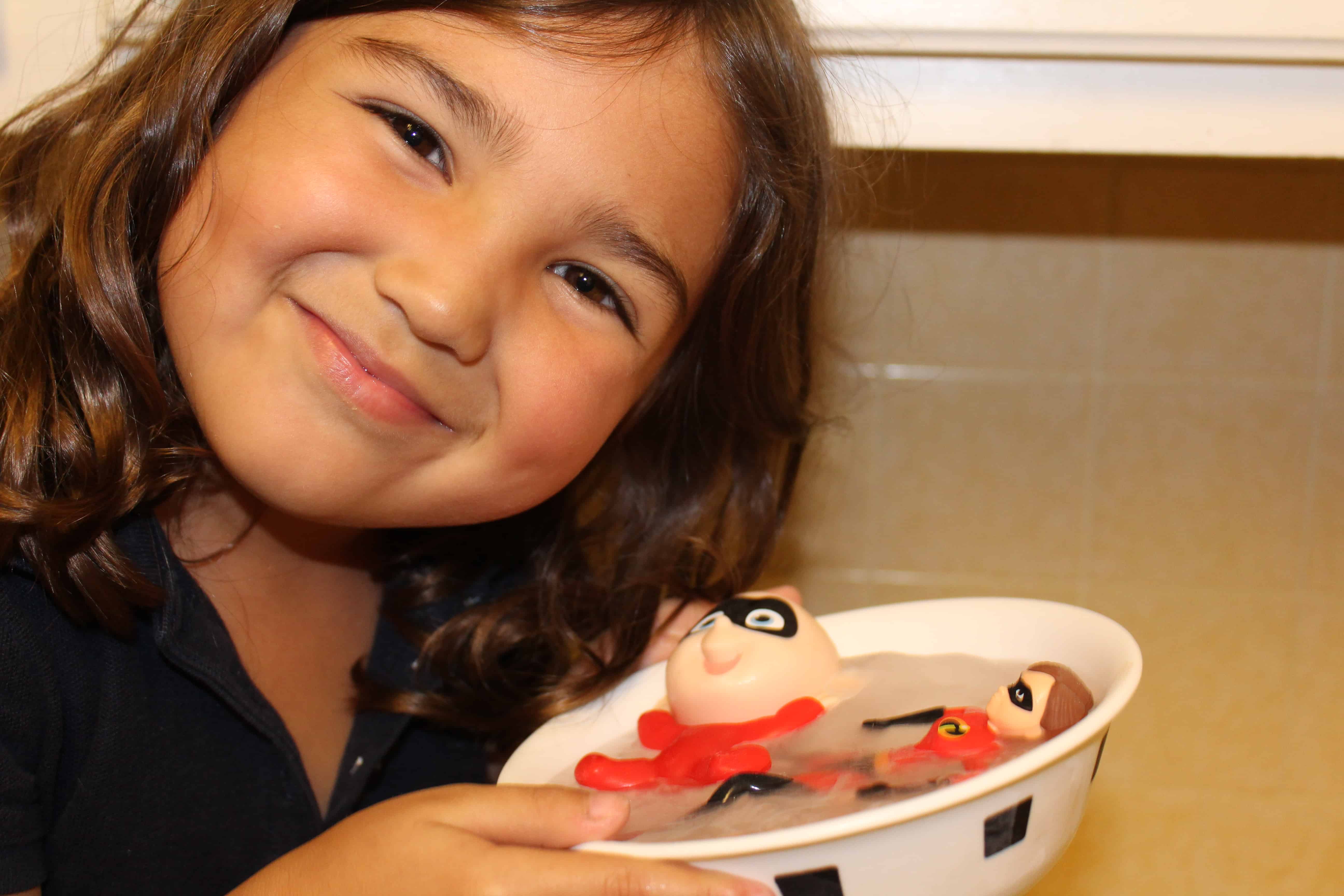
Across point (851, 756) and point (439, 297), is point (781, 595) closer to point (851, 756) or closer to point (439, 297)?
point (851, 756)

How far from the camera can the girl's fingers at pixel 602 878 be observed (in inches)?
17.7

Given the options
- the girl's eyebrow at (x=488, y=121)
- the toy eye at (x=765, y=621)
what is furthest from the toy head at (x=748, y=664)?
the girl's eyebrow at (x=488, y=121)

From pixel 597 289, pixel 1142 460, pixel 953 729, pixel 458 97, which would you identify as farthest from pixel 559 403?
pixel 1142 460

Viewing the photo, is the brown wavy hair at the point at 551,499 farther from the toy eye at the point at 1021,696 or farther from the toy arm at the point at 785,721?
the toy eye at the point at 1021,696

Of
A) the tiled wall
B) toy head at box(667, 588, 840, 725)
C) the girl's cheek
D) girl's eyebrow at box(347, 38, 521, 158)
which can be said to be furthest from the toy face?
the tiled wall

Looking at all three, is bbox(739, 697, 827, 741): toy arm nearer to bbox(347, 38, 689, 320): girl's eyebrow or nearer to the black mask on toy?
the black mask on toy

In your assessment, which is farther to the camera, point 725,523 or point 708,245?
point 725,523

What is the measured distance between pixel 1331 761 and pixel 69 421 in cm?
119

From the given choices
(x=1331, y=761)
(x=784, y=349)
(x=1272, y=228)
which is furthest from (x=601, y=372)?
(x=1331, y=761)

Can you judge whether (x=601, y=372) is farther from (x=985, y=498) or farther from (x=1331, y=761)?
(x=1331, y=761)

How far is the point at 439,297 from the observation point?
22.7 inches

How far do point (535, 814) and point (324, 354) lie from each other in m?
0.27

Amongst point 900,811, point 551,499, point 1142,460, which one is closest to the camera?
point 900,811

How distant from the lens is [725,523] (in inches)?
36.4
